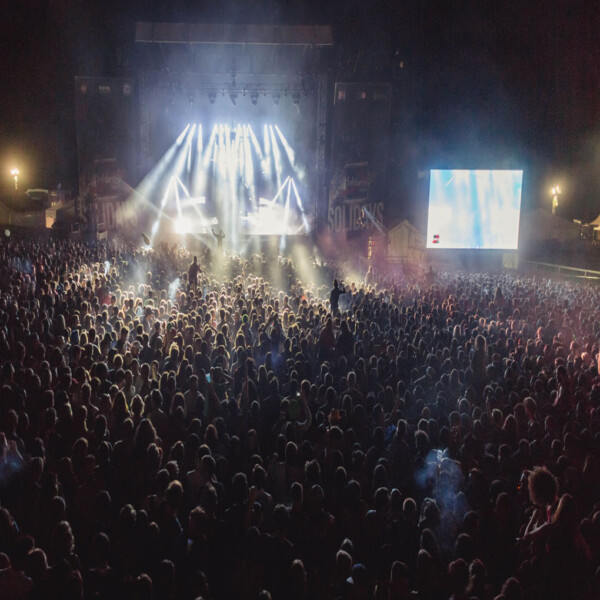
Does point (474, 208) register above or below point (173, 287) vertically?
above

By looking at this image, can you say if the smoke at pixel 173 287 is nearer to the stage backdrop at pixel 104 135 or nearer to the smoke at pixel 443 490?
the smoke at pixel 443 490

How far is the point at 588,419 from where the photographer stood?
626 centimetres

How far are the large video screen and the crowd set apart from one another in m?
13.8

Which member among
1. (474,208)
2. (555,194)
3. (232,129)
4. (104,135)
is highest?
(232,129)

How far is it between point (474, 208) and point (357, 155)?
17.2 feet

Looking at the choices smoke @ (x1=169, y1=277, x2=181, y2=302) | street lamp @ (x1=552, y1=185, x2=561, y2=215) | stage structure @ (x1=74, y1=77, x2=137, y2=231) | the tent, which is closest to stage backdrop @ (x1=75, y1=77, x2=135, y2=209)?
stage structure @ (x1=74, y1=77, x2=137, y2=231)

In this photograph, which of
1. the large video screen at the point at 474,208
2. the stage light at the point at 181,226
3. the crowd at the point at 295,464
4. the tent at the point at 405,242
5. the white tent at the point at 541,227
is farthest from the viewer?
the white tent at the point at 541,227

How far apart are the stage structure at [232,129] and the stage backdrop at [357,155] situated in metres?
0.51

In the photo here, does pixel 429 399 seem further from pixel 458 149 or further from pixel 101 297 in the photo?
pixel 458 149

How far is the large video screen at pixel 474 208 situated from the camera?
22906 mm

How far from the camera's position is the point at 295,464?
5102mm

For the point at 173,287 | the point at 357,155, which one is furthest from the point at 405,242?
the point at 173,287

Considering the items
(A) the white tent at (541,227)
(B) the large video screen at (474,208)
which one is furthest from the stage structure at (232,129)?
(A) the white tent at (541,227)

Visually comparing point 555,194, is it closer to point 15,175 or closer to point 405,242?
point 405,242
